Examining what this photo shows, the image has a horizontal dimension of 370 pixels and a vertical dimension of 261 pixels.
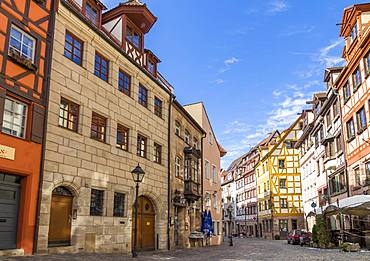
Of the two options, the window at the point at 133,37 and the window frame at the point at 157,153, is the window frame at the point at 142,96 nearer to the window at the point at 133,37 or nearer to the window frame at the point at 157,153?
the window at the point at 133,37

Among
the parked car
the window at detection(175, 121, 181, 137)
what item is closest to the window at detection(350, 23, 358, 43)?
the window at detection(175, 121, 181, 137)

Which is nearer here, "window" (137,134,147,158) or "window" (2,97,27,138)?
"window" (2,97,27,138)

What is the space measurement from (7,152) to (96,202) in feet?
17.3

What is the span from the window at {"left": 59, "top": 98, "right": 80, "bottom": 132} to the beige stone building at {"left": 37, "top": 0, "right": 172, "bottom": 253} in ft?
0.13

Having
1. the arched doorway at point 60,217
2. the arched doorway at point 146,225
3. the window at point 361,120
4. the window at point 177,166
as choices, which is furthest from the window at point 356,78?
the arched doorway at point 60,217

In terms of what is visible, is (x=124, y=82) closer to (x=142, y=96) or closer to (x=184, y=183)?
(x=142, y=96)

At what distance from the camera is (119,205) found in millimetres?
18438

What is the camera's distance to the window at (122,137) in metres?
19.0

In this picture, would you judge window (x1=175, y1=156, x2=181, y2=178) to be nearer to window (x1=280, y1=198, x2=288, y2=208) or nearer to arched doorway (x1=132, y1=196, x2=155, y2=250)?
arched doorway (x1=132, y1=196, x2=155, y2=250)

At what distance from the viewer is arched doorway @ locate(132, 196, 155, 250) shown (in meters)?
20.9

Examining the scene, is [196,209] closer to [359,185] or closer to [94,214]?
[359,185]

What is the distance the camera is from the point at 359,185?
2530 cm

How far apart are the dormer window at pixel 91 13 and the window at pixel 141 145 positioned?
19.9ft

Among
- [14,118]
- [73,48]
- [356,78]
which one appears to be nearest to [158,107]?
[73,48]
